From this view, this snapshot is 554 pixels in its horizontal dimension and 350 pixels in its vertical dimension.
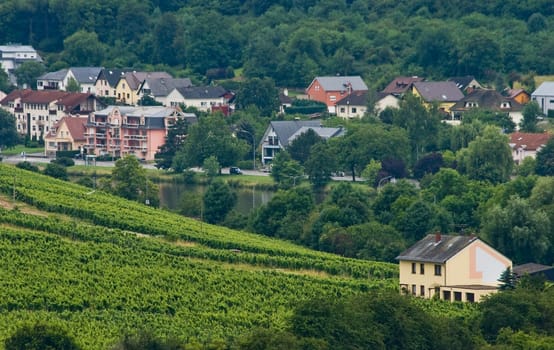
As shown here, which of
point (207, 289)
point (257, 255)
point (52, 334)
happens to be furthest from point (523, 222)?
point (52, 334)

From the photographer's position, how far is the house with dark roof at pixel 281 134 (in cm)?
7562

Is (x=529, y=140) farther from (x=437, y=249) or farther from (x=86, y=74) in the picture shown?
(x=437, y=249)

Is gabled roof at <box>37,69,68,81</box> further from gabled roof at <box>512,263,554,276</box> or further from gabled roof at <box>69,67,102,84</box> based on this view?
gabled roof at <box>512,263,554,276</box>

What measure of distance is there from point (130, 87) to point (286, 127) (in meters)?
12.3

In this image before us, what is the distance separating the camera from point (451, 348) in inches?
1427

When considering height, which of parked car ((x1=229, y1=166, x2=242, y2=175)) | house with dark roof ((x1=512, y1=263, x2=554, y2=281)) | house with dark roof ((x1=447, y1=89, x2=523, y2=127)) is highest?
house with dark roof ((x1=447, y1=89, x2=523, y2=127))

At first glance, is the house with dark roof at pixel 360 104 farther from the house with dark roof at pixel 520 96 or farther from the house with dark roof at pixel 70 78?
the house with dark roof at pixel 70 78

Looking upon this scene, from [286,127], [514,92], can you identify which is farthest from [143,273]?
[514,92]

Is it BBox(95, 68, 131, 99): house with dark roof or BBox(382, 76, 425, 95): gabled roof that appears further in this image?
BBox(95, 68, 131, 99): house with dark roof

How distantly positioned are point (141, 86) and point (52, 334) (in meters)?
54.6

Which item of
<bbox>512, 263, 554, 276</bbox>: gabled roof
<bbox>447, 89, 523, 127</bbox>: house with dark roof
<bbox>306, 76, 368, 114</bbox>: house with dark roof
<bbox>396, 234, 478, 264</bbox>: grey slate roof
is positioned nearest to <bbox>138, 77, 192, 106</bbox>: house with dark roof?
<bbox>306, 76, 368, 114</bbox>: house with dark roof

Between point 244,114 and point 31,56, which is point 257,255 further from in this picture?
point 31,56

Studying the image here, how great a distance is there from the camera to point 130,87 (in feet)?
286

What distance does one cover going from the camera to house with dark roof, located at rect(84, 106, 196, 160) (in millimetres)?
79438
